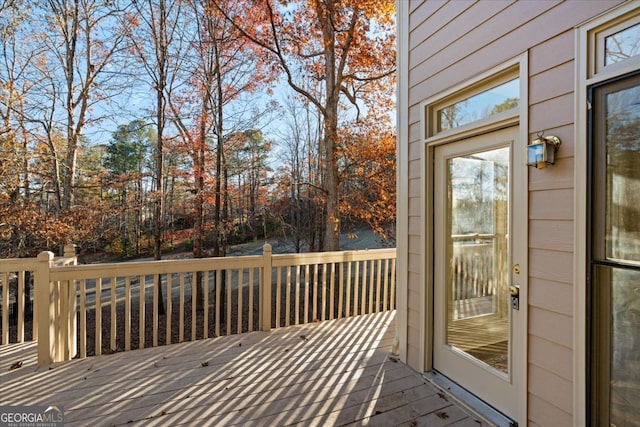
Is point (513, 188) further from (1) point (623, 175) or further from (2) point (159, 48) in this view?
(2) point (159, 48)

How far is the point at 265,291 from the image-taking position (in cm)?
350

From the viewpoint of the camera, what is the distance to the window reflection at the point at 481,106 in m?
1.95

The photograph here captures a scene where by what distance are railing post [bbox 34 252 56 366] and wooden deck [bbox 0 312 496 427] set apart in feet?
0.40

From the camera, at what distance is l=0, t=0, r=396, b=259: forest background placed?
6.02 metres

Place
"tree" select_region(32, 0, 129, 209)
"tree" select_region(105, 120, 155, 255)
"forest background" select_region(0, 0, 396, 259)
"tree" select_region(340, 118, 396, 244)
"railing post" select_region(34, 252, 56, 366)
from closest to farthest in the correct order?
"railing post" select_region(34, 252, 56, 366) < "forest background" select_region(0, 0, 396, 259) < "tree" select_region(340, 118, 396, 244) < "tree" select_region(32, 0, 129, 209) < "tree" select_region(105, 120, 155, 255)

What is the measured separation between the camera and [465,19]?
2189mm

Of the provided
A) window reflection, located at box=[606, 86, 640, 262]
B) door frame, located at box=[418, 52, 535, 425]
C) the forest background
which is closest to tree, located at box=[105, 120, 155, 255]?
the forest background

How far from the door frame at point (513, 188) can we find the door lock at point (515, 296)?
0.04 m

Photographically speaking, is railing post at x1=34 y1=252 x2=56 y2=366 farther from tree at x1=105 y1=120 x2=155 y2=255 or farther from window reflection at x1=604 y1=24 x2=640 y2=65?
tree at x1=105 y1=120 x2=155 y2=255

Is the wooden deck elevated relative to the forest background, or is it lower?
lower

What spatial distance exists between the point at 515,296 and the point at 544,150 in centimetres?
87

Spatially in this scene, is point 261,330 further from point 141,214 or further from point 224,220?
point 141,214

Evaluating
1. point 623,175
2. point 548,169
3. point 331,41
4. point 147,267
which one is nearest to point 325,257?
point 147,267

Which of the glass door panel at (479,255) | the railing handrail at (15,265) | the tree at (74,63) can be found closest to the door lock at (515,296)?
the glass door panel at (479,255)
